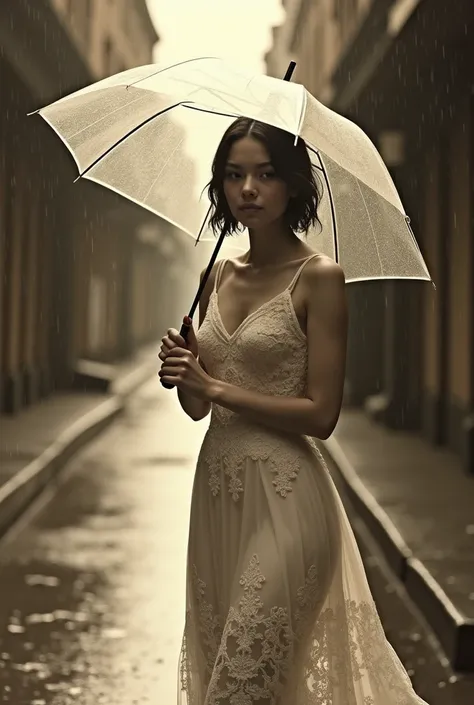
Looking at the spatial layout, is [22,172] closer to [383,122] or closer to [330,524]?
[383,122]

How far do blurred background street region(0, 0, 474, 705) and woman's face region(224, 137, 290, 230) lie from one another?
0.89m

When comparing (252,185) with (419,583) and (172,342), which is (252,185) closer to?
(172,342)

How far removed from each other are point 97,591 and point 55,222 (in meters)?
19.9

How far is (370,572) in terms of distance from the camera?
853 cm

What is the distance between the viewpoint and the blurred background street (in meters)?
6.61

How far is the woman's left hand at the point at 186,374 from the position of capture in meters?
3.37

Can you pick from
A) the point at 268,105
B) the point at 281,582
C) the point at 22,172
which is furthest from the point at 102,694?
the point at 22,172

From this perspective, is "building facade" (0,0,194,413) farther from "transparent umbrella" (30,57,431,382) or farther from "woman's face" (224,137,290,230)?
"woman's face" (224,137,290,230)

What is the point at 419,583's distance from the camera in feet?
24.5

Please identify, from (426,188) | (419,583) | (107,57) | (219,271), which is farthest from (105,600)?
(107,57)

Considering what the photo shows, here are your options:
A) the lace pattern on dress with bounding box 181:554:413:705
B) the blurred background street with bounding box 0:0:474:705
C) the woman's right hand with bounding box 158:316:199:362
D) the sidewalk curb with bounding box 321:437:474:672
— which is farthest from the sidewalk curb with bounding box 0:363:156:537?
the woman's right hand with bounding box 158:316:199:362

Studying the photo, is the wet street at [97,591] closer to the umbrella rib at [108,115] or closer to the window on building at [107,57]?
the umbrella rib at [108,115]

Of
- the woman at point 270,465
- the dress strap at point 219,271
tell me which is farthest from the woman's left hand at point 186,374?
the dress strap at point 219,271

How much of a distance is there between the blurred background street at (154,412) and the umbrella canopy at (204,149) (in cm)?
34
